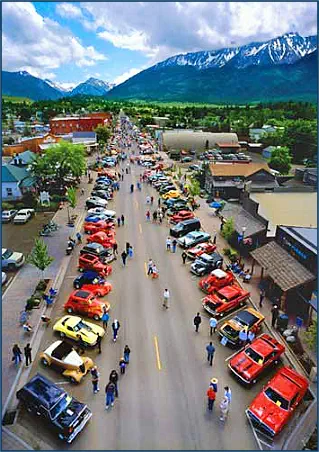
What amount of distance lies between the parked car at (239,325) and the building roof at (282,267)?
2.49m

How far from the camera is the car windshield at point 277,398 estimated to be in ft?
48.8

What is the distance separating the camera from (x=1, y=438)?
1376 cm

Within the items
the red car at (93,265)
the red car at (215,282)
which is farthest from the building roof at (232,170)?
the red car at (93,265)

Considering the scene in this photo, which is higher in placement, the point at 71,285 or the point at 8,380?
the point at 71,285

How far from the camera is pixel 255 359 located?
1755 cm

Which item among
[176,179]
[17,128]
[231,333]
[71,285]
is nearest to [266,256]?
[231,333]

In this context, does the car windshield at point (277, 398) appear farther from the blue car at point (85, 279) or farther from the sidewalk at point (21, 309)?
the blue car at point (85, 279)

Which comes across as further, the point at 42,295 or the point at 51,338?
the point at 42,295

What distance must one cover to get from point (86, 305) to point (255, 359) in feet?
34.7

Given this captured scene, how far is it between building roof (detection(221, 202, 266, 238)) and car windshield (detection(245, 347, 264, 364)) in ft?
41.1

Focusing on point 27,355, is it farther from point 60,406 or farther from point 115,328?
point 115,328

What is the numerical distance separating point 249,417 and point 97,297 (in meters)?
12.6

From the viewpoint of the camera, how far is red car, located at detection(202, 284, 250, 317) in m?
22.2

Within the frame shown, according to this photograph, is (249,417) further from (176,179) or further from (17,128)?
(17,128)
